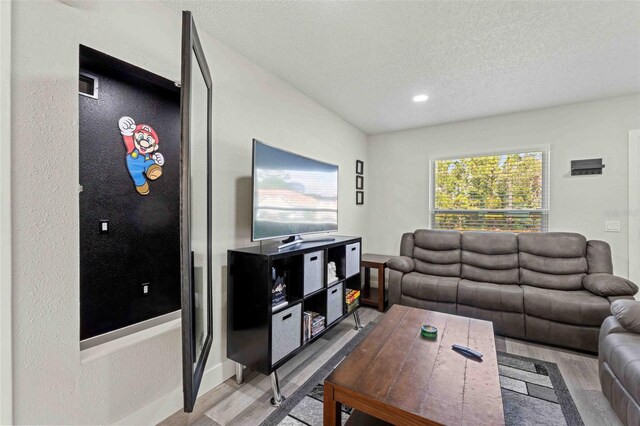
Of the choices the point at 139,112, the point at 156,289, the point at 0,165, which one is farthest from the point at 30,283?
the point at 139,112

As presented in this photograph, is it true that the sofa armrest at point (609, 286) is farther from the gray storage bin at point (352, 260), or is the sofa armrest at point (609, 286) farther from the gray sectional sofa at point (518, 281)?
the gray storage bin at point (352, 260)

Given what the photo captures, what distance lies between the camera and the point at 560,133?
3236 millimetres

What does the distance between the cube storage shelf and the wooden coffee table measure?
57cm

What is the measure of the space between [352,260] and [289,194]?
1.08 metres

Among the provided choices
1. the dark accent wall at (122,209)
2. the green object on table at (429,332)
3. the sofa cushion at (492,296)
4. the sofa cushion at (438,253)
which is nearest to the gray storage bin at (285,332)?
the dark accent wall at (122,209)

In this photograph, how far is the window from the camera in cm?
339

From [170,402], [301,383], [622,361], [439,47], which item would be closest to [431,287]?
[622,361]

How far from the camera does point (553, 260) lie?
2.94m

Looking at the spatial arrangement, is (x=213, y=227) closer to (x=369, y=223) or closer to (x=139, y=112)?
(x=139, y=112)

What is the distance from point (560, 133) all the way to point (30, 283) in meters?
4.72

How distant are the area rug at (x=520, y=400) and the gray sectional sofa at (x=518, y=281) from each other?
0.45m

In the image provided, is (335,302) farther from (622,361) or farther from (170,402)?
(622,361)

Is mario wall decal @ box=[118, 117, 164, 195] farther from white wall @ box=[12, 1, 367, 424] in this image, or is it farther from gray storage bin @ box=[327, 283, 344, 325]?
gray storage bin @ box=[327, 283, 344, 325]

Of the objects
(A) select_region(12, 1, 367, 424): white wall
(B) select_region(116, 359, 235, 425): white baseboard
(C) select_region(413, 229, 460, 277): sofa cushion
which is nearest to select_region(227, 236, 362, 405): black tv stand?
(B) select_region(116, 359, 235, 425): white baseboard
